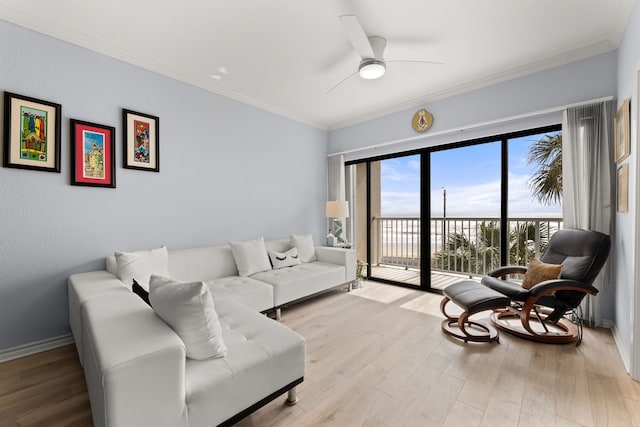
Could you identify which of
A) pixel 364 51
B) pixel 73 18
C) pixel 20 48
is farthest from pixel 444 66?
pixel 20 48

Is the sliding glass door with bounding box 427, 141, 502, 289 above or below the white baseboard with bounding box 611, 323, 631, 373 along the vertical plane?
above

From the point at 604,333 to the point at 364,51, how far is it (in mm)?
3353

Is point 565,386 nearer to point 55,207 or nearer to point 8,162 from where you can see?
point 55,207

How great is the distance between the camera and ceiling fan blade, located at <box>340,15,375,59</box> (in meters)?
2.00

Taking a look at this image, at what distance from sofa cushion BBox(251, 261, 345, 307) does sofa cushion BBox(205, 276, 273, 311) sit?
11 centimetres

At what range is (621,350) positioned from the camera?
7.27 ft

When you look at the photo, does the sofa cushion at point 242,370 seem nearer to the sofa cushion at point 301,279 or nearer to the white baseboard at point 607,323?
the sofa cushion at point 301,279

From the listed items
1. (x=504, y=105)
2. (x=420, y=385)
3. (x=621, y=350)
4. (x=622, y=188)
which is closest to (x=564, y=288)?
(x=621, y=350)

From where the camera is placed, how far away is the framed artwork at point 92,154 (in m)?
2.49

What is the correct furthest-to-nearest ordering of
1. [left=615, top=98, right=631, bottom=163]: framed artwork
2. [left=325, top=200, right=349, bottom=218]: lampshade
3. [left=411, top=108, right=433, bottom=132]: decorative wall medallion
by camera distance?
[left=325, top=200, right=349, bottom=218]: lampshade < [left=411, top=108, right=433, bottom=132]: decorative wall medallion < [left=615, top=98, right=631, bottom=163]: framed artwork

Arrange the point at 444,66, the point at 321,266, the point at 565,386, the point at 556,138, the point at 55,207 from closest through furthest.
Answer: the point at 565,386 → the point at 55,207 → the point at 444,66 → the point at 556,138 → the point at 321,266

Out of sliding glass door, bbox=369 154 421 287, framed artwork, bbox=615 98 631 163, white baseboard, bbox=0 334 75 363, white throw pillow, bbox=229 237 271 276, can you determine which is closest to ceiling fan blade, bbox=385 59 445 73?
sliding glass door, bbox=369 154 421 287

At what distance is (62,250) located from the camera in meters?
2.43

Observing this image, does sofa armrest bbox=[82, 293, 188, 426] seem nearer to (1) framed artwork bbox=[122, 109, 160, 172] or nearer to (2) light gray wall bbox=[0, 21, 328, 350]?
(2) light gray wall bbox=[0, 21, 328, 350]
